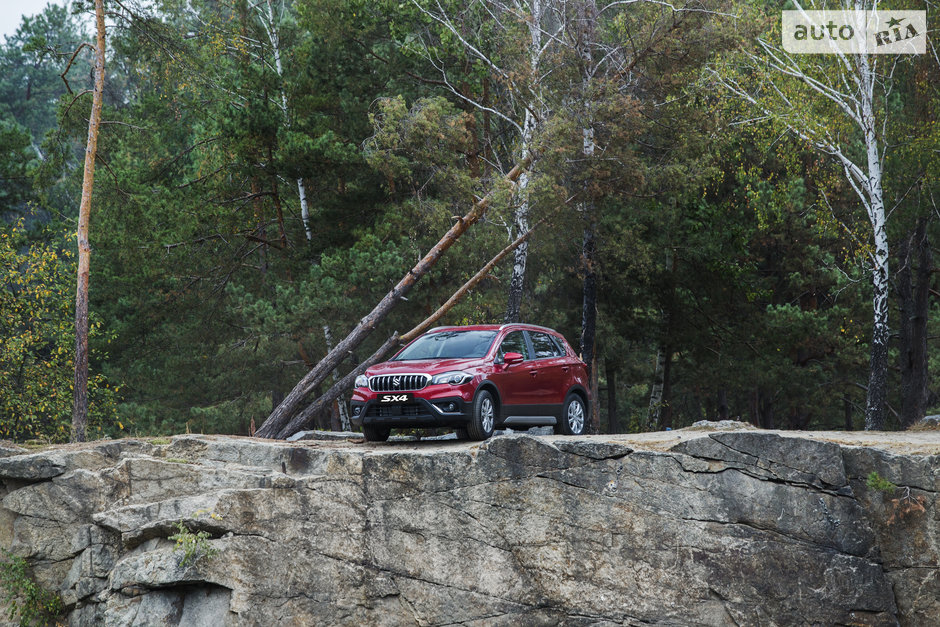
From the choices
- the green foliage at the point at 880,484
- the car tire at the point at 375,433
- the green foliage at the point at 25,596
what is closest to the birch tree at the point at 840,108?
the green foliage at the point at 880,484

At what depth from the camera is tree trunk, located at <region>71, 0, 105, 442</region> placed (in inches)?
703

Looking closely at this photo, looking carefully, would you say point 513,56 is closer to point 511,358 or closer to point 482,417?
point 511,358

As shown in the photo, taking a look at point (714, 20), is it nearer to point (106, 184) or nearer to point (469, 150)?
point (469, 150)

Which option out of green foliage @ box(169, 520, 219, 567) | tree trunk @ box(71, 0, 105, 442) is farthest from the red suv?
tree trunk @ box(71, 0, 105, 442)

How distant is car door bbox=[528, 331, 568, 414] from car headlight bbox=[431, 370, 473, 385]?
179 centimetres

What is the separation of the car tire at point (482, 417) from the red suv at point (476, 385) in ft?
0.05

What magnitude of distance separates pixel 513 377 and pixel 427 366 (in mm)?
1398

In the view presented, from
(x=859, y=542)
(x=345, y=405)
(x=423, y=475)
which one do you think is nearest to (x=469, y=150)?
(x=345, y=405)

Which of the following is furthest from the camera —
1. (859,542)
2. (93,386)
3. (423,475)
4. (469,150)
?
(469,150)

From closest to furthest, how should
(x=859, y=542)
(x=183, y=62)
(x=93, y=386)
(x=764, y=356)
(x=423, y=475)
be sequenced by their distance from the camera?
(x=859, y=542) → (x=423, y=475) → (x=183, y=62) → (x=93, y=386) → (x=764, y=356)

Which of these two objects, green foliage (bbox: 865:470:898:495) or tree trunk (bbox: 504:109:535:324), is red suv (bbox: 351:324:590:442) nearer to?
green foliage (bbox: 865:470:898:495)

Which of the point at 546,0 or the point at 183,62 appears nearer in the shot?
the point at 183,62

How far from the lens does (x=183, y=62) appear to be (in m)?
19.5

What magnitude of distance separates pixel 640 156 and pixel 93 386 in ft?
48.0
